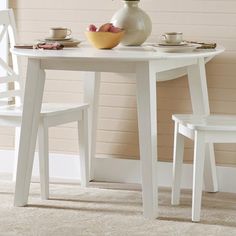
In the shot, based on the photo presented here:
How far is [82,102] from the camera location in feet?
14.4

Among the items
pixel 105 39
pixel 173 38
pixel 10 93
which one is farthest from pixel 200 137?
pixel 10 93

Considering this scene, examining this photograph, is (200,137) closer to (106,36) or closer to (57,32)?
(106,36)

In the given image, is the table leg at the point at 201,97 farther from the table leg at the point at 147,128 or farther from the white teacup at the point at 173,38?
the table leg at the point at 147,128

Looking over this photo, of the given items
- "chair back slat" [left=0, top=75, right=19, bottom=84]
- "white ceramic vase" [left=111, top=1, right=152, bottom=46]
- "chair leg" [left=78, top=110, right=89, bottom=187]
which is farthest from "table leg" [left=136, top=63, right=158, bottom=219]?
"chair back slat" [left=0, top=75, right=19, bottom=84]

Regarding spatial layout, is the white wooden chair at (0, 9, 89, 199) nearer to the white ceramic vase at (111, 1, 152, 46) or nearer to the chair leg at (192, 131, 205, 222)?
the white ceramic vase at (111, 1, 152, 46)

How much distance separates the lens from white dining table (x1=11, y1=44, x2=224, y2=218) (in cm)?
339

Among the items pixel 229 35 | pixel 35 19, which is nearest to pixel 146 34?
pixel 229 35

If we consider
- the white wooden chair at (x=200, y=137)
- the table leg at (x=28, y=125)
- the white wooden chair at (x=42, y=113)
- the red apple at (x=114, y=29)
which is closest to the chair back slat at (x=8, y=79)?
the white wooden chair at (x=42, y=113)

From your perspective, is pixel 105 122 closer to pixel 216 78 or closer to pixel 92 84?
pixel 92 84

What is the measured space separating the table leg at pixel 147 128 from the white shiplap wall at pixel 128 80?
0.82m

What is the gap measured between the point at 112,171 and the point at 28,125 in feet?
2.93

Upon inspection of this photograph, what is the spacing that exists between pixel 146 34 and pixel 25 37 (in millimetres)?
900

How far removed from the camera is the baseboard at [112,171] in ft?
13.8

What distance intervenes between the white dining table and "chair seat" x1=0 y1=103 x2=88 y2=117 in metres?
0.18
